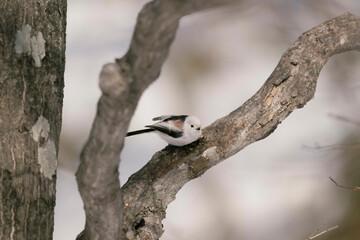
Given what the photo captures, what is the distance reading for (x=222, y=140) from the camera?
6.48ft

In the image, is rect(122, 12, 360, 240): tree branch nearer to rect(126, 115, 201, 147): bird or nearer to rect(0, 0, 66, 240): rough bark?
rect(126, 115, 201, 147): bird

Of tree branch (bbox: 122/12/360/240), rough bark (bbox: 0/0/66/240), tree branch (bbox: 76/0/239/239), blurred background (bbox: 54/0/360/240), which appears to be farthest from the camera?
blurred background (bbox: 54/0/360/240)

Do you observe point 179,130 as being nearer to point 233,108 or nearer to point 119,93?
point 119,93

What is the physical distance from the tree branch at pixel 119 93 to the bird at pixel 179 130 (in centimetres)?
48

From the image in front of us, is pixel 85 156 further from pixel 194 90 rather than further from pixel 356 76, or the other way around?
pixel 194 90

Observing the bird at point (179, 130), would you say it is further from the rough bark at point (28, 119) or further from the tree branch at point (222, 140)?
the rough bark at point (28, 119)

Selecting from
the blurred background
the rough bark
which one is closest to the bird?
the rough bark

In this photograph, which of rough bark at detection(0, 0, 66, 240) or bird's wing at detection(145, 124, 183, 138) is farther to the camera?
bird's wing at detection(145, 124, 183, 138)

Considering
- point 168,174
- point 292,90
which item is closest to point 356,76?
point 292,90

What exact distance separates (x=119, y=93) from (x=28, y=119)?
520 millimetres

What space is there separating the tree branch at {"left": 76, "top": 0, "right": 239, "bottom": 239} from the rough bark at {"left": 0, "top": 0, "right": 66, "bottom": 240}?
0.22 metres

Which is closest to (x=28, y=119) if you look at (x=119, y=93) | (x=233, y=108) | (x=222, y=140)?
(x=119, y=93)

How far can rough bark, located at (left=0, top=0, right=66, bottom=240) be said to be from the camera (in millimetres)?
1594

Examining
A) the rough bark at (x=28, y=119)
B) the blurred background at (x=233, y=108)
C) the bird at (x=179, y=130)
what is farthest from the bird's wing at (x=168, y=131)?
the blurred background at (x=233, y=108)
